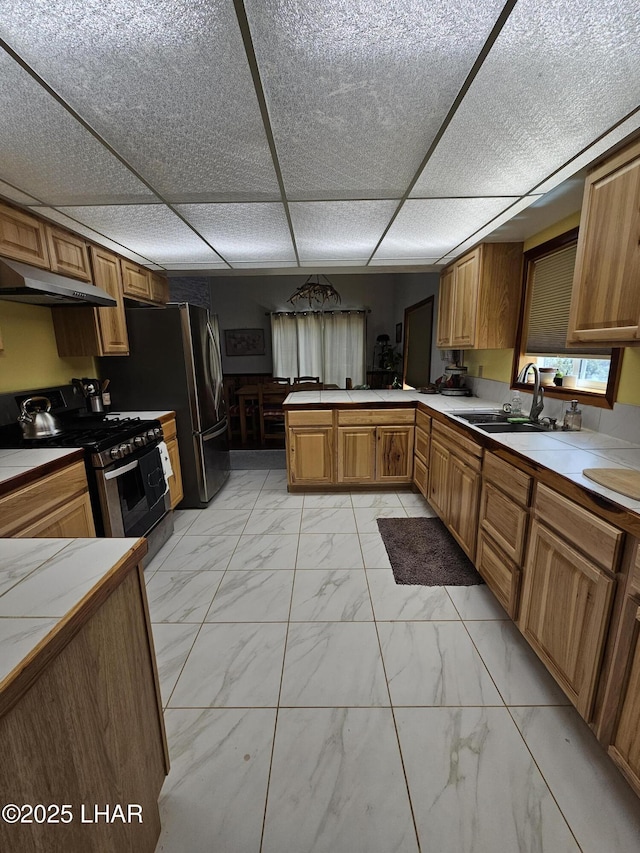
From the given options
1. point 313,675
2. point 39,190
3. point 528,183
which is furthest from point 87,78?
point 313,675

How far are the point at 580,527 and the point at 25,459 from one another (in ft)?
7.71

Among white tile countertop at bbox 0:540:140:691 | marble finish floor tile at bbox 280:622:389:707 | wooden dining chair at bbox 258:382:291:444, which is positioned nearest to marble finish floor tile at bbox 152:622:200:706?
marble finish floor tile at bbox 280:622:389:707

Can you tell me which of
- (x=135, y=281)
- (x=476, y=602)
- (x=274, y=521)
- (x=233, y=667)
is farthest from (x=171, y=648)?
(x=135, y=281)

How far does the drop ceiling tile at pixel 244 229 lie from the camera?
84.1 inches

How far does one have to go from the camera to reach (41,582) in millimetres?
736

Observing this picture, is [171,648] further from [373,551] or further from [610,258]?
[610,258]

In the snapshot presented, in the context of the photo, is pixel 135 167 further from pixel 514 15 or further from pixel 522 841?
pixel 522 841

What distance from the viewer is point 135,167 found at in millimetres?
1653

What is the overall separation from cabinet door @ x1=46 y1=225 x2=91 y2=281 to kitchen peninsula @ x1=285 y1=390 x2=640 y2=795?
276cm

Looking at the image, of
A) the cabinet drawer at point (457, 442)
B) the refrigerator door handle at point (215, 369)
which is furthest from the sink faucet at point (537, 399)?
the refrigerator door handle at point (215, 369)

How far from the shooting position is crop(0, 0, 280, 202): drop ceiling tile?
36.5 inches

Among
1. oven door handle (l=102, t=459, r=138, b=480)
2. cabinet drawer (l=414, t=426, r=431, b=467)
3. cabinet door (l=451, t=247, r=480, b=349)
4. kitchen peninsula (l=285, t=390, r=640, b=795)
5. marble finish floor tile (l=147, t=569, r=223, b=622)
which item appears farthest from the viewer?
cabinet drawer (l=414, t=426, r=431, b=467)

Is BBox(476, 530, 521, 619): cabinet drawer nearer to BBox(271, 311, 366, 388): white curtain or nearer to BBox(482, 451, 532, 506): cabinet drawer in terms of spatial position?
BBox(482, 451, 532, 506): cabinet drawer

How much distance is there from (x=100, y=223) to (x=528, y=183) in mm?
2565
